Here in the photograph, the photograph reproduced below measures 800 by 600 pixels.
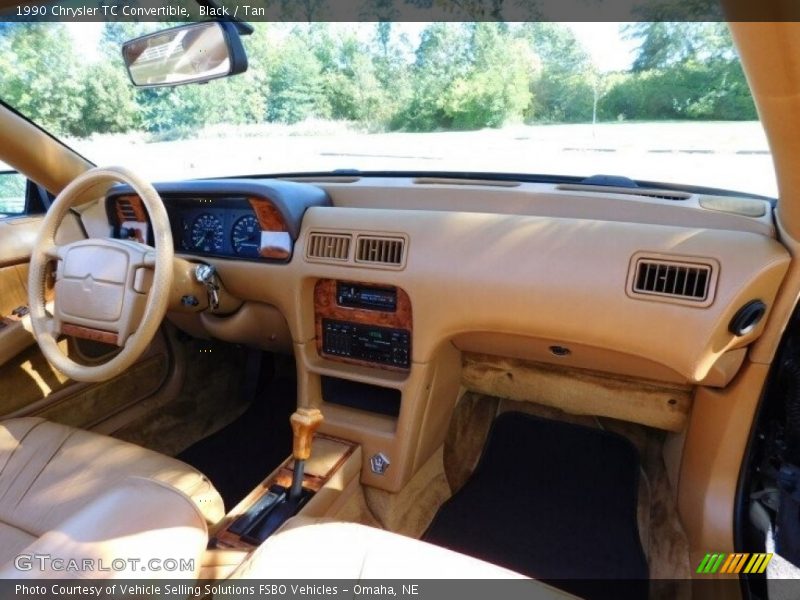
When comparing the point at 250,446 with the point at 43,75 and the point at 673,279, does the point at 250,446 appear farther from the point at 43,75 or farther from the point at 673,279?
the point at 43,75

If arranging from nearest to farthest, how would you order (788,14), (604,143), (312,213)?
(788,14), (312,213), (604,143)

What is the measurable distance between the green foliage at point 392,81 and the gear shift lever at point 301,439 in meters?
1.33

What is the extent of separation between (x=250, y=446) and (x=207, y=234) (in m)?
1.04

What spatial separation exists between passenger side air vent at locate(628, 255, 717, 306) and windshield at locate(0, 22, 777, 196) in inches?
11.0

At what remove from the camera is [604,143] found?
6.89 ft

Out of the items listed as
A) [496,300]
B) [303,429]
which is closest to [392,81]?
[496,300]

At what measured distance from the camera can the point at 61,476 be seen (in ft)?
4.80

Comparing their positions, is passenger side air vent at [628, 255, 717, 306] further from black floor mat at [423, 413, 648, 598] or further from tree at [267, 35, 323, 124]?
tree at [267, 35, 323, 124]

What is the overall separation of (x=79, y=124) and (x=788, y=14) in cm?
343

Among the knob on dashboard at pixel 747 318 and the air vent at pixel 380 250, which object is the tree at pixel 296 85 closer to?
the air vent at pixel 380 250

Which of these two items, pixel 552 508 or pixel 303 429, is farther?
pixel 552 508

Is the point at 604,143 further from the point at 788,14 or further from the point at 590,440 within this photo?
the point at 788,14

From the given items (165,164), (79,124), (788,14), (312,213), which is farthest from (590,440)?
(79,124)

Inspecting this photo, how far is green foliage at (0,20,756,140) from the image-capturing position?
171 centimetres
